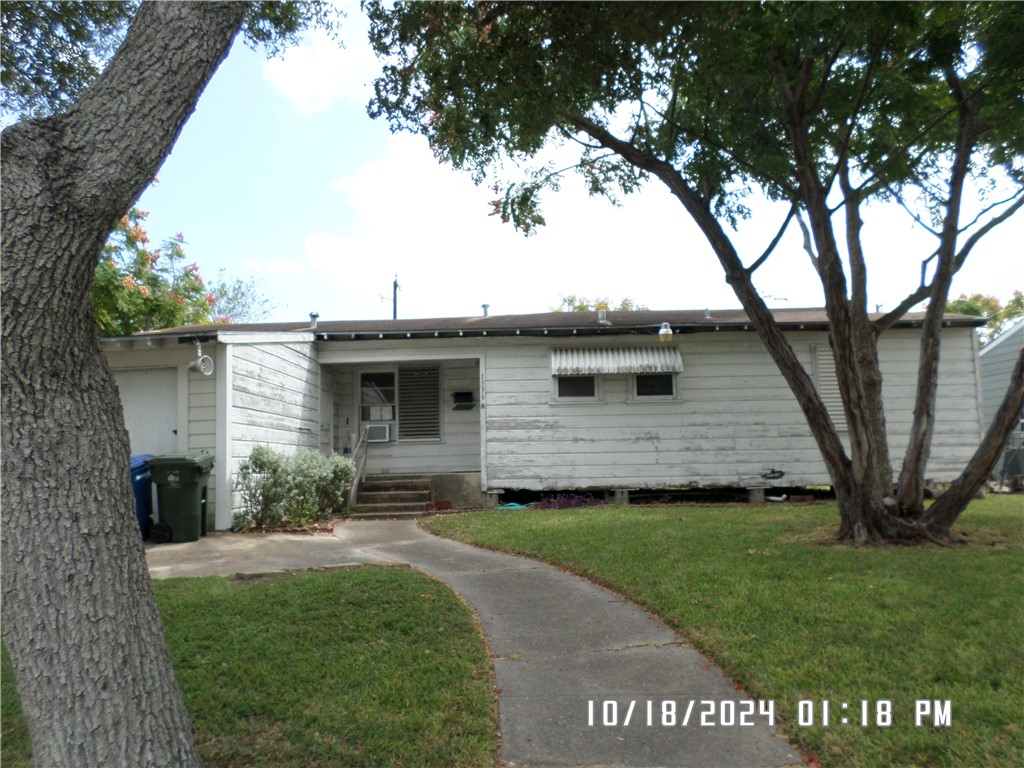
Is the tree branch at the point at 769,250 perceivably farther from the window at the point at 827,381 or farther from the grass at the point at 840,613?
the window at the point at 827,381

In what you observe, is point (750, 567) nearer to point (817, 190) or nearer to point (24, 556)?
point (817, 190)

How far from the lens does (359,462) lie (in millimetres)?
14734

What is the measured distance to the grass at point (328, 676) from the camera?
3811mm

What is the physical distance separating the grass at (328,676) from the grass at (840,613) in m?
1.67

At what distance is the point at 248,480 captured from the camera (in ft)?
36.2

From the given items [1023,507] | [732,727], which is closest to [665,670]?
[732,727]

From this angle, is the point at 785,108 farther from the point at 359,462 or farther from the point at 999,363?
the point at 999,363

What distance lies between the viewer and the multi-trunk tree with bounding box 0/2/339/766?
291 cm

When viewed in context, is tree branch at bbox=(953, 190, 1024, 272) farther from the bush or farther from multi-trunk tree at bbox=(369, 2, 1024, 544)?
the bush

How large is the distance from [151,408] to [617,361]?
7617 mm

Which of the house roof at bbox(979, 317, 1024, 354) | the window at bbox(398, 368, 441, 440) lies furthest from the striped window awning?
the house roof at bbox(979, 317, 1024, 354)

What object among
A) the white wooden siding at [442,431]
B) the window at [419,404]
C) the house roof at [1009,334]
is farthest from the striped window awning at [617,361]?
the house roof at [1009,334]

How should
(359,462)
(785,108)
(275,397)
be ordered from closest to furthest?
(785,108)
(275,397)
(359,462)

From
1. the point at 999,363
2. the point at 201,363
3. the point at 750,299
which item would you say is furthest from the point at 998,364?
the point at 201,363
